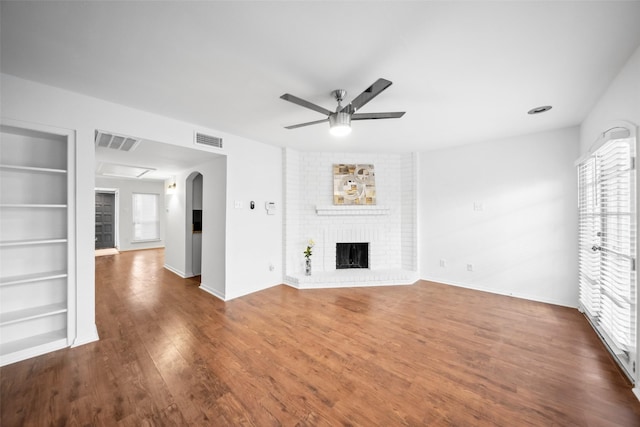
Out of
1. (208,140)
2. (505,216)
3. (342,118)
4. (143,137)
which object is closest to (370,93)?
(342,118)

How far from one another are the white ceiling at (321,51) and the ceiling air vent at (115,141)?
1.51 ft

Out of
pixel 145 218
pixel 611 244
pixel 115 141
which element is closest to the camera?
pixel 611 244

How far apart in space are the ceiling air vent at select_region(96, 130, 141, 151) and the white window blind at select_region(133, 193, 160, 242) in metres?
6.01

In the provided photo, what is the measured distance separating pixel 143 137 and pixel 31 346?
2249mm

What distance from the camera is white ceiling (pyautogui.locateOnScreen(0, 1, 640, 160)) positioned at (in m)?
1.43

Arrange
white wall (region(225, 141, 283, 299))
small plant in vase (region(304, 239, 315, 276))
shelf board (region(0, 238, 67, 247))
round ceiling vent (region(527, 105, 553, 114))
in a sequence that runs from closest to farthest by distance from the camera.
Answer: shelf board (region(0, 238, 67, 247)) < round ceiling vent (region(527, 105, 553, 114)) < white wall (region(225, 141, 283, 299)) < small plant in vase (region(304, 239, 315, 276))

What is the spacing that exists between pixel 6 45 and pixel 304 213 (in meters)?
3.74

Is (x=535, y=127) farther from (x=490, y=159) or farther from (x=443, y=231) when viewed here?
(x=443, y=231)

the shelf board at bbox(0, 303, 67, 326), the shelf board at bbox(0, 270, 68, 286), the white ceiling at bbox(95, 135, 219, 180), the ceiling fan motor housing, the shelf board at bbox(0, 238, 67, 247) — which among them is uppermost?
the white ceiling at bbox(95, 135, 219, 180)

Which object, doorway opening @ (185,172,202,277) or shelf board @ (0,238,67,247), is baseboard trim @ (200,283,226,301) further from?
shelf board @ (0,238,67,247)

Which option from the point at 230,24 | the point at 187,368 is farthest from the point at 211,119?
the point at 187,368

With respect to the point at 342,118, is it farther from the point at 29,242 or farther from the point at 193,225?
the point at 193,225

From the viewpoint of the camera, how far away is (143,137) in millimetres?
2836

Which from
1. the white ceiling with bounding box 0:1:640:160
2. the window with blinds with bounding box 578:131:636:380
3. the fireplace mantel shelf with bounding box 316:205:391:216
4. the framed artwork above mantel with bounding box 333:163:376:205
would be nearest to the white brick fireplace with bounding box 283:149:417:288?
the fireplace mantel shelf with bounding box 316:205:391:216
